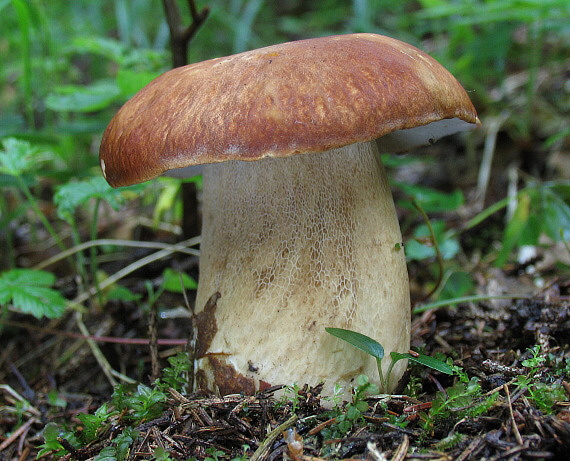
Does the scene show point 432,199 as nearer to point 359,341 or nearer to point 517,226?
point 517,226

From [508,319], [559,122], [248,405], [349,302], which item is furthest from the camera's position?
[559,122]

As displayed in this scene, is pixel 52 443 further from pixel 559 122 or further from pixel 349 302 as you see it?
pixel 559 122

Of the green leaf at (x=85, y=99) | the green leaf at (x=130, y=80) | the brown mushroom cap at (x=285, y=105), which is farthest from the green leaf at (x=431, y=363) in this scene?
the green leaf at (x=85, y=99)

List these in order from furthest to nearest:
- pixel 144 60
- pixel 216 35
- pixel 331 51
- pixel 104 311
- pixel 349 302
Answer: pixel 216 35 < pixel 144 60 < pixel 104 311 < pixel 349 302 < pixel 331 51

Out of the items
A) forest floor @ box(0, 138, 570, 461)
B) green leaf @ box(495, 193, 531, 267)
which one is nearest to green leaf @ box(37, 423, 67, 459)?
forest floor @ box(0, 138, 570, 461)

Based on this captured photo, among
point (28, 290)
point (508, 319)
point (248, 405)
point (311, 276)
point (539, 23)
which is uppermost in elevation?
point (539, 23)

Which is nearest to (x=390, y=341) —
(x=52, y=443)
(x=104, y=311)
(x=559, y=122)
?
(x=52, y=443)

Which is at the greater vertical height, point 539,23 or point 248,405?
point 539,23
